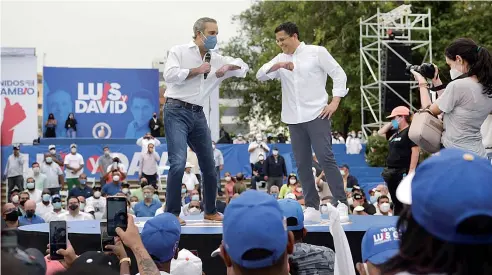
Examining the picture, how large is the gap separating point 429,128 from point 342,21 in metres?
31.3

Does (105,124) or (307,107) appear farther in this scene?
(105,124)

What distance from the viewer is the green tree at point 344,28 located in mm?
33125

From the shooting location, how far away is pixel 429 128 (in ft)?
18.3

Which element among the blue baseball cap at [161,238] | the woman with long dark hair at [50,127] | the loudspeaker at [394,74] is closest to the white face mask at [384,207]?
the blue baseball cap at [161,238]

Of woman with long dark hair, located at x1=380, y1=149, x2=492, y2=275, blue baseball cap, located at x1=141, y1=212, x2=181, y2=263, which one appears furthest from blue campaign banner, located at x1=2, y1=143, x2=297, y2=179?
woman with long dark hair, located at x1=380, y1=149, x2=492, y2=275

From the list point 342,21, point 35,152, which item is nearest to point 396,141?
point 35,152

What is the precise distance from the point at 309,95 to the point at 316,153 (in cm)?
58

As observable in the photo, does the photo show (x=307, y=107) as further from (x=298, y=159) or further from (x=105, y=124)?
(x=105, y=124)

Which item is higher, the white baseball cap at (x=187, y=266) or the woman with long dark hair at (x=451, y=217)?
the woman with long dark hair at (x=451, y=217)

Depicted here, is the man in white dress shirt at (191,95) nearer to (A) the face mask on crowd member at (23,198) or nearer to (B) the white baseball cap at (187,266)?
(B) the white baseball cap at (187,266)

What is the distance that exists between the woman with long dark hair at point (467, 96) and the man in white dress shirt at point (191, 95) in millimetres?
2080

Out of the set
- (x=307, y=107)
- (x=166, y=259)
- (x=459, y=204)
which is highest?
(x=307, y=107)

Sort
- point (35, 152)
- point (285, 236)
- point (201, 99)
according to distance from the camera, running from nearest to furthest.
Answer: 1. point (285, 236)
2. point (201, 99)
3. point (35, 152)

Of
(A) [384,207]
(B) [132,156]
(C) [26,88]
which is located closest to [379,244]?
(A) [384,207]
